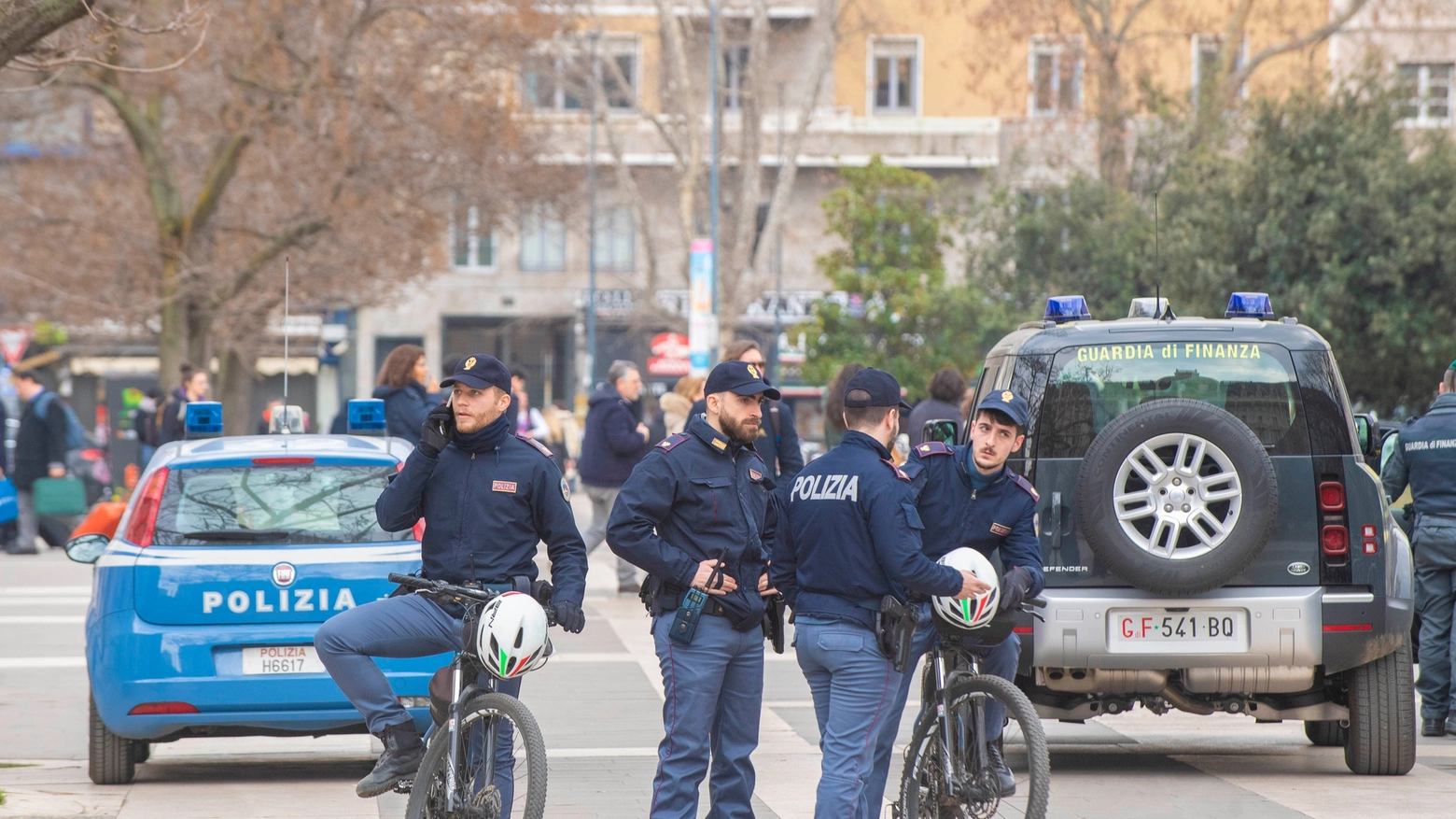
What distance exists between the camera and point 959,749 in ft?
19.9

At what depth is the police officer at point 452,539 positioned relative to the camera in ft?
19.7

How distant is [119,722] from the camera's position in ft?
24.5

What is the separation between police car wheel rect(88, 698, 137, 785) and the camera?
7.83 meters

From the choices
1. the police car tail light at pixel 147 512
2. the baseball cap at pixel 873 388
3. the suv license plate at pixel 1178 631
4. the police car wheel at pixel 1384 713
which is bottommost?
the police car wheel at pixel 1384 713

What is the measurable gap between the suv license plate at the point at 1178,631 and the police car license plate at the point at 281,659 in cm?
319

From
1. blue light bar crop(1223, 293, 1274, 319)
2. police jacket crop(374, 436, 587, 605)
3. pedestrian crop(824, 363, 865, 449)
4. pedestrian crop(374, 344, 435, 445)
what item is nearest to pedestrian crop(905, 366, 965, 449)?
pedestrian crop(824, 363, 865, 449)

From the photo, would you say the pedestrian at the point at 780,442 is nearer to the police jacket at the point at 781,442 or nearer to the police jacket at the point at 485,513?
the police jacket at the point at 781,442

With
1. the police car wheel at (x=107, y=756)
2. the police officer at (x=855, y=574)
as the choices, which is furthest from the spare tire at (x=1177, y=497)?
the police car wheel at (x=107, y=756)

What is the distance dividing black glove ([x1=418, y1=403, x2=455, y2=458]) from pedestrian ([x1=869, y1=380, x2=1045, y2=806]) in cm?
154

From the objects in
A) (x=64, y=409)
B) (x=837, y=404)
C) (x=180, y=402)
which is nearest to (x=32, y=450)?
(x=64, y=409)

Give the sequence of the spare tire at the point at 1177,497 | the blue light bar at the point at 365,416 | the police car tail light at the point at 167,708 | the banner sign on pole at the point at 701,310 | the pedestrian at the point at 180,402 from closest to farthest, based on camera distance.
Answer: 1. the spare tire at the point at 1177,497
2. the police car tail light at the point at 167,708
3. the blue light bar at the point at 365,416
4. the pedestrian at the point at 180,402
5. the banner sign on pole at the point at 701,310

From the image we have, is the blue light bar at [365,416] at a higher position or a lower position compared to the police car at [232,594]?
higher

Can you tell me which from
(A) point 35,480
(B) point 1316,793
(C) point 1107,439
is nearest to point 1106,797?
(B) point 1316,793

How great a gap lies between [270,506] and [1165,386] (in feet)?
12.3
